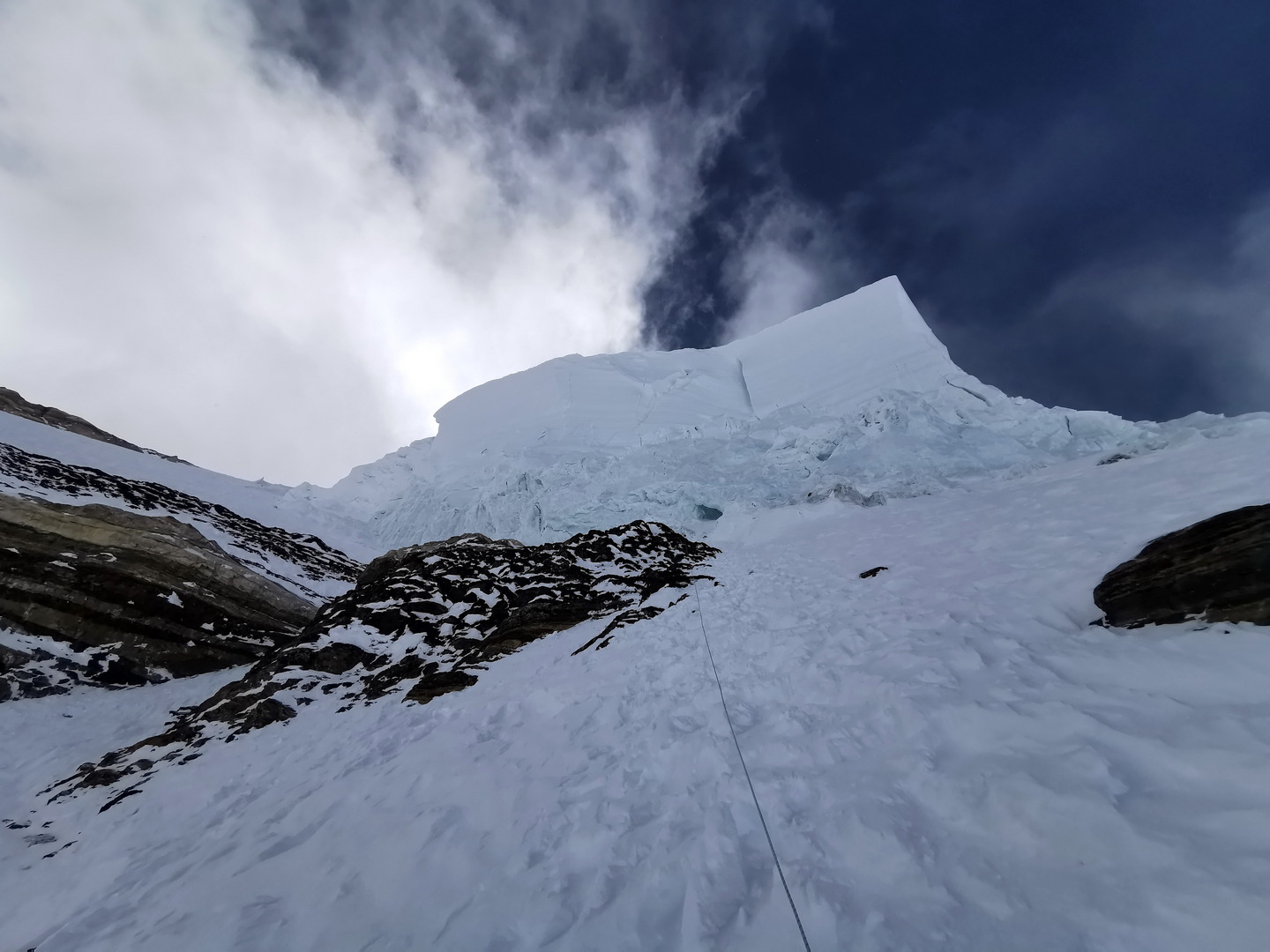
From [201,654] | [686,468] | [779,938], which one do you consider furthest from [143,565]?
[686,468]

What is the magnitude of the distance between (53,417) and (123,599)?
128ft

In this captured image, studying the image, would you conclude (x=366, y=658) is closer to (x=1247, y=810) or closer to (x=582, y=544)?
(x=582, y=544)

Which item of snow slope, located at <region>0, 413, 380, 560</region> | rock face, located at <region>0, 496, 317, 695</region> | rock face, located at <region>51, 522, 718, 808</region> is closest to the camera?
rock face, located at <region>51, 522, 718, 808</region>

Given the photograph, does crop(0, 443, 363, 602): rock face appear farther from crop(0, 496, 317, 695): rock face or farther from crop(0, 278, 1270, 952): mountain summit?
crop(0, 496, 317, 695): rock face

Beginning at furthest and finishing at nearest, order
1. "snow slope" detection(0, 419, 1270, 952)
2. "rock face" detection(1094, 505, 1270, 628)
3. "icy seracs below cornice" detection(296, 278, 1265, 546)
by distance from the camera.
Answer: "icy seracs below cornice" detection(296, 278, 1265, 546), "rock face" detection(1094, 505, 1270, 628), "snow slope" detection(0, 419, 1270, 952)

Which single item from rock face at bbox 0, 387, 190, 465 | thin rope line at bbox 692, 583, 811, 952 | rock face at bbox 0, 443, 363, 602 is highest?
rock face at bbox 0, 387, 190, 465

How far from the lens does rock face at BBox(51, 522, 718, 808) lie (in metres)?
7.33

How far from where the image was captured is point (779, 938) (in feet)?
7.02

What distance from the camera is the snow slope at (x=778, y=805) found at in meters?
2.11

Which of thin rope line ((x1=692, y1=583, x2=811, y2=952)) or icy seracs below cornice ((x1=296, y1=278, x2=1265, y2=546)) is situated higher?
icy seracs below cornice ((x1=296, y1=278, x2=1265, y2=546))

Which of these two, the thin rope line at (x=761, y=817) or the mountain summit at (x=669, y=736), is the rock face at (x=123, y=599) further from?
the thin rope line at (x=761, y=817)

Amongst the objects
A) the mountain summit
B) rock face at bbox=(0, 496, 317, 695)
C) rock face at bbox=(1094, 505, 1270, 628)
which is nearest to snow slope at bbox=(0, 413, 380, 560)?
rock face at bbox=(0, 496, 317, 695)

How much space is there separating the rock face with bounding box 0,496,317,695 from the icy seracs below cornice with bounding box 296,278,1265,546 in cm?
1666

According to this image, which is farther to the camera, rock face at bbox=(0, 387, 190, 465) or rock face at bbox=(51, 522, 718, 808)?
rock face at bbox=(0, 387, 190, 465)
